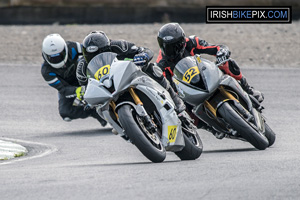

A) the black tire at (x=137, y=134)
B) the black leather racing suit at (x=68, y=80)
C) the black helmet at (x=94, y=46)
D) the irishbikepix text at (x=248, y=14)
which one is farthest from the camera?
the irishbikepix text at (x=248, y=14)

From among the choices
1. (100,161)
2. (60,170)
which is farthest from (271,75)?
(60,170)

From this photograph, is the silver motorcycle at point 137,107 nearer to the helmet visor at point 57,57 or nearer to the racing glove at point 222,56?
the racing glove at point 222,56

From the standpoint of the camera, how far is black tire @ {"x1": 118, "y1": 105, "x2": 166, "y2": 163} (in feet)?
21.7

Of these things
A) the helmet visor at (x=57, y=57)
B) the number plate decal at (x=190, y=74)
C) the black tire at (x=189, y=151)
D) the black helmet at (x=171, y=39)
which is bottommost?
the helmet visor at (x=57, y=57)

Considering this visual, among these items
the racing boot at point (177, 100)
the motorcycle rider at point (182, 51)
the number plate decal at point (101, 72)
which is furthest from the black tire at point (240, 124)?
the number plate decal at point (101, 72)

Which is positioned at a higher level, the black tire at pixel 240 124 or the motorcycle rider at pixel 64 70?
the black tire at pixel 240 124

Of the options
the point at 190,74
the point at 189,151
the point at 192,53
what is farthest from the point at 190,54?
the point at 189,151

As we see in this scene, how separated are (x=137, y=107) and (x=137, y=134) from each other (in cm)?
33

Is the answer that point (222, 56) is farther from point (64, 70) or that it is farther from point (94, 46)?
point (64, 70)

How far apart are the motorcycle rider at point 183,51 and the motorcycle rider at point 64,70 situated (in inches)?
82.3

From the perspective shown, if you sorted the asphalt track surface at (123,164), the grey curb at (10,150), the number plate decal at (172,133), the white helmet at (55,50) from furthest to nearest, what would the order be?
the white helmet at (55,50)
the grey curb at (10,150)
the number plate decal at (172,133)
the asphalt track surface at (123,164)

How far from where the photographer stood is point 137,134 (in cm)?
661

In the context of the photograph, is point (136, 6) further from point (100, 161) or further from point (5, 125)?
point (100, 161)

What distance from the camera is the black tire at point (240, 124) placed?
750 cm
